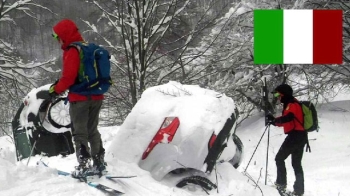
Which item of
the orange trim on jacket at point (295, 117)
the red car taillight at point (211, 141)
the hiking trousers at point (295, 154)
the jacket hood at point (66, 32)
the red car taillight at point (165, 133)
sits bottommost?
the hiking trousers at point (295, 154)

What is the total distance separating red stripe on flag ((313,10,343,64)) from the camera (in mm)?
11266

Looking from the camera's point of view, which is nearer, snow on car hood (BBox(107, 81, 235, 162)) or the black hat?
snow on car hood (BBox(107, 81, 235, 162))

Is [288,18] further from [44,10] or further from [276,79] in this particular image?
[44,10]

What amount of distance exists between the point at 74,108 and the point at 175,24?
27.7ft

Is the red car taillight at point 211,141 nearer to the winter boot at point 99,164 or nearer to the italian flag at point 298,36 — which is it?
the winter boot at point 99,164

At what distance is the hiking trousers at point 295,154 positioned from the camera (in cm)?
623

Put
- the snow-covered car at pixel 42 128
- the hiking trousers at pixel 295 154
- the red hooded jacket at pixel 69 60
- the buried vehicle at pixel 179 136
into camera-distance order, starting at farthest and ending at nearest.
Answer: the hiking trousers at pixel 295 154
the snow-covered car at pixel 42 128
the buried vehicle at pixel 179 136
the red hooded jacket at pixel 69 60

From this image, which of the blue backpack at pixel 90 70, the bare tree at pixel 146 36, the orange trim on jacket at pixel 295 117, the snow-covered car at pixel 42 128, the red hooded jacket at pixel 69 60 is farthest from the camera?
the bare tree at pixel 146 36

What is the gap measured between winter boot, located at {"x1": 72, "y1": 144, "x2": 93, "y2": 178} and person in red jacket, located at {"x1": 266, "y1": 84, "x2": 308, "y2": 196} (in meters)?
2.91

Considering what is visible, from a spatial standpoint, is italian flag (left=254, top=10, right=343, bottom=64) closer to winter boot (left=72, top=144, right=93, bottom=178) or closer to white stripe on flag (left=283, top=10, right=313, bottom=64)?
white stripe on flag (left=283, top=10, right=313, bottom=64)

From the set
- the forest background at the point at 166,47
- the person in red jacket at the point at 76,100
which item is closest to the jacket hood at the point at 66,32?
the person in red jacket at the point at 76,100

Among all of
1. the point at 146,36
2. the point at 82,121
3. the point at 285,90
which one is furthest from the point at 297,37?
the point at 82,121

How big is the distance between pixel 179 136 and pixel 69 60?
143 cm

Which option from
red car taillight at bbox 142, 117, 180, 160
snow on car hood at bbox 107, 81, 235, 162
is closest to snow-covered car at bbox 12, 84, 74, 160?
snow on car hood at bbox 107, 81, 235, 162
